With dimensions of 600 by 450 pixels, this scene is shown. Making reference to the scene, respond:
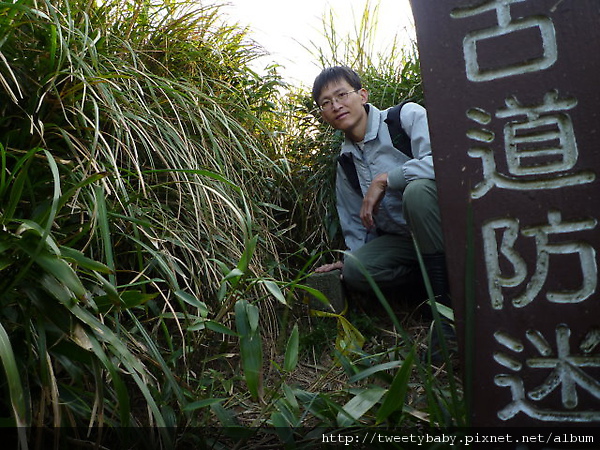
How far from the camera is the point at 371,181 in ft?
7.25

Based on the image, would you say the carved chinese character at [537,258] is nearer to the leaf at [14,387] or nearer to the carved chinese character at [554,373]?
the carved chinese character at [554,373]

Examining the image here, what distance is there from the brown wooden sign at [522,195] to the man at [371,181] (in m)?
0.85

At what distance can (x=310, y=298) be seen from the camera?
2.16m

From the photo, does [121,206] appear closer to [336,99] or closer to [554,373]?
[336,99]

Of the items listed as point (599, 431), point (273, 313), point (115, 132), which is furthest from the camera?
point (273, 313)

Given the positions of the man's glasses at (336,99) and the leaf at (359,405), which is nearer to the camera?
the leaf at (359,405)

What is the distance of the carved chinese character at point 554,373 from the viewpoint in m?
1.01

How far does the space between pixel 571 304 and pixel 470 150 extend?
358 mm

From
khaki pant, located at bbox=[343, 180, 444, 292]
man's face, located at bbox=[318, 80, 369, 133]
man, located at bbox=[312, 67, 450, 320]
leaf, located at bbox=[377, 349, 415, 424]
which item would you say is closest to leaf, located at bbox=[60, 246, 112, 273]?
leaf, located at bbox=[377, 349, 415, 424]

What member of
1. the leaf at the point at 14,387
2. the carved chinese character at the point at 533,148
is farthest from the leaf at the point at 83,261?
the carved chinese character at the point at 533,148

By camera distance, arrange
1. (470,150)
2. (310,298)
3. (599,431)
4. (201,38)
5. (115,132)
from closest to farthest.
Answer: (599,431) → (470,150) → (115,132) → (310,298) → (201,38)

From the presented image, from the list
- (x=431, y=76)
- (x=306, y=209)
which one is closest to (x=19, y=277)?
(x=431, y=76)

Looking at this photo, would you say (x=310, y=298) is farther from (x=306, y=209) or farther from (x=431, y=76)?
(x=431, y=76)

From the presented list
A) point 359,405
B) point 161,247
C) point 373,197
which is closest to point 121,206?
point 161,247
